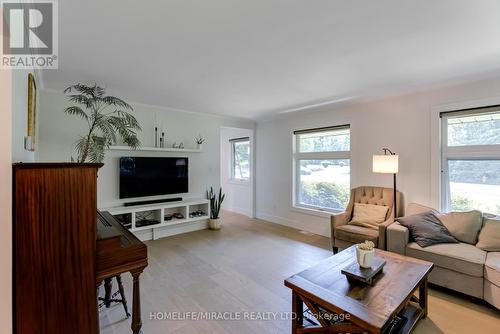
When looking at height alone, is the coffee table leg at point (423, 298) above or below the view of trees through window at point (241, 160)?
below

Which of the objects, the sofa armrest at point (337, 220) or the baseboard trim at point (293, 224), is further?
the baseboard trim at point (293, 224)

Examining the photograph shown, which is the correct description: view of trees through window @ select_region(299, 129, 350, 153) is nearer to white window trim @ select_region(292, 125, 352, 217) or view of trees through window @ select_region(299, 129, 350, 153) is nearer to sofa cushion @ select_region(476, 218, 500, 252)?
white window trim @ select_region(292, 125, 352, 217)

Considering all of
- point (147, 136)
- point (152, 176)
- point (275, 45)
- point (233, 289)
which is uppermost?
point (275, 45)

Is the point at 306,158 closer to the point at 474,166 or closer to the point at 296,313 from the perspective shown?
the point at 474,166

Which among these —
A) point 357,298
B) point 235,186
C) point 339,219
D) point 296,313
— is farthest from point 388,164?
point 235,186

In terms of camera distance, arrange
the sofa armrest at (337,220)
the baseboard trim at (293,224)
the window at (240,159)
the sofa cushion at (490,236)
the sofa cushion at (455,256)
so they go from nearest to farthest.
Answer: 1. the sofa cushion at (455,256)
2. the sofa cushion at (490,236)
3. the sofa armrest at (337,220)
4. the baseboard trim at (293,224)
5. the window at (240,159)

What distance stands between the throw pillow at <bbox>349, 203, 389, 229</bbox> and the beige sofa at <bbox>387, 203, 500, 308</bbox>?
39 centimetres

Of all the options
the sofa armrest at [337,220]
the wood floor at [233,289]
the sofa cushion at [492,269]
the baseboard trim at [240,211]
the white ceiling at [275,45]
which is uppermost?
the white ceiling at [275,45]

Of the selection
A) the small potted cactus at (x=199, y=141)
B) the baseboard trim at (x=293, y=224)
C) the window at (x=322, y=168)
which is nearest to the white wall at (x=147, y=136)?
the small potted cactus at (x=199, y=141)

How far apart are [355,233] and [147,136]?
3.64 meters

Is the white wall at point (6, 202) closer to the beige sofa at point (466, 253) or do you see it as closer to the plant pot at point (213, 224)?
the beige sofa at point (466, 253)

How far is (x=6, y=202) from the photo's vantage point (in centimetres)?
109

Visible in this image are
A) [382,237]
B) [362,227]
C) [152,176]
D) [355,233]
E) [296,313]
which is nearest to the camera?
[296,313]

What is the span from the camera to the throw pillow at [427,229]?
8.47 feet
